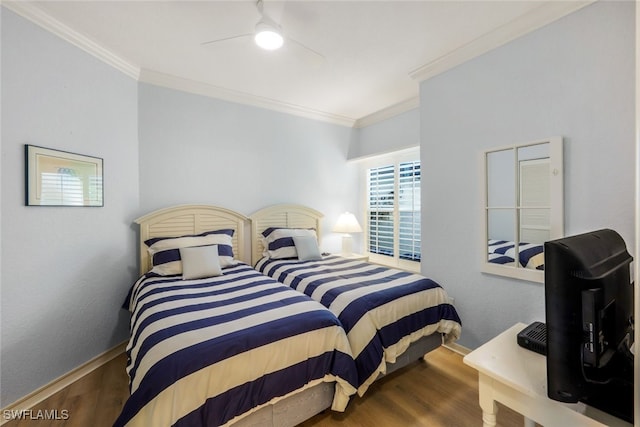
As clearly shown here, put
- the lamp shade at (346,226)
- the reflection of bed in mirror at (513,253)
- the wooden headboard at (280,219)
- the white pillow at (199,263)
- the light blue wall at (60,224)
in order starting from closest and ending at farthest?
the light blue wall at (60,224) → the reflection of bed in mirror at (513,253) → the white pillow at (199,263) → the wooden headboard at (280,219) → the lamp shade at (346,226)

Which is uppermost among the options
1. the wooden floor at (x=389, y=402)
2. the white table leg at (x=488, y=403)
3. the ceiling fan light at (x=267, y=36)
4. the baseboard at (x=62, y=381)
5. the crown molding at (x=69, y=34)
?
the crown molding at (x=69, y=34)

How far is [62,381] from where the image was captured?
203 cm

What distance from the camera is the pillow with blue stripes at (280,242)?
3129 millimetres

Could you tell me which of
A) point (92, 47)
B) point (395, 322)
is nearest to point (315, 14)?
point (92, 47)

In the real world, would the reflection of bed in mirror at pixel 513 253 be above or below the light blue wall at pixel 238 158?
below

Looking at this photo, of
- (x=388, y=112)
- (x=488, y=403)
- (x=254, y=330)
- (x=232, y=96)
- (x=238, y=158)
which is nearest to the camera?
(x=488, y=403)

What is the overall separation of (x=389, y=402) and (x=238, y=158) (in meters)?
2.89

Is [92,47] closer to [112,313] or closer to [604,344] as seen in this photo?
[112,313]

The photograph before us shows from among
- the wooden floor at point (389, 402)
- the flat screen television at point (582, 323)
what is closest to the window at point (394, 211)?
the wooden floor at point (389, 402)

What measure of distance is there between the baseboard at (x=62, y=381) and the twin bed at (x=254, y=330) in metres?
0.49

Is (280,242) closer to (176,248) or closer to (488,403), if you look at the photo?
(176,248)

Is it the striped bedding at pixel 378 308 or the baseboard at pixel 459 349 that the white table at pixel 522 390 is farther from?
the baseboard at pixel 459 349

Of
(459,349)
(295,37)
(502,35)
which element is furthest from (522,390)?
(295,37)

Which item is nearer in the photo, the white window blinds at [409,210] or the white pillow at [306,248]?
the white pillow at [306,248]
